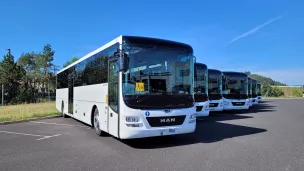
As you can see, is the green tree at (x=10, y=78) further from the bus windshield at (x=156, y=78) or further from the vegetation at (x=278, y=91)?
the vegetation at (x=278, y=91)

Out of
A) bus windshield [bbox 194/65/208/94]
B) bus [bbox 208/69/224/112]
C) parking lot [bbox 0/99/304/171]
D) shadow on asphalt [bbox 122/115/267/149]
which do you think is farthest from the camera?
bus [bbox 208/69/224/112]

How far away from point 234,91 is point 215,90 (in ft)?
7.29

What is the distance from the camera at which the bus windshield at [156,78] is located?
23.4 ft

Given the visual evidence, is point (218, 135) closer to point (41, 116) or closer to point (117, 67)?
point (117, 67)

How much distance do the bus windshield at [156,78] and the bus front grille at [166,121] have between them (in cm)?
37

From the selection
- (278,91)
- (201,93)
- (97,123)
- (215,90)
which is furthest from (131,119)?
(278,91)

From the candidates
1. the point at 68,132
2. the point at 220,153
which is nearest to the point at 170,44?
the point at 220,153

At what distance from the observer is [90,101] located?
10.2 metres

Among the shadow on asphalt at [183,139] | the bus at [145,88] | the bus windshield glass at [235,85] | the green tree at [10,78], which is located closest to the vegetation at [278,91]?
the bus windshield glass at [235,85]

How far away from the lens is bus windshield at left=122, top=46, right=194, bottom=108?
7.13 m

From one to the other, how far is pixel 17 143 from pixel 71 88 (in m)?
5.50

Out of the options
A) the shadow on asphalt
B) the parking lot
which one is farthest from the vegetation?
the parking lot

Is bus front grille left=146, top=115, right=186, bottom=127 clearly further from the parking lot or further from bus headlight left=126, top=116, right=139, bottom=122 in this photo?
the parking lot

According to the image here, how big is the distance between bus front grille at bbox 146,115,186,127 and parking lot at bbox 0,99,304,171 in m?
0.71
